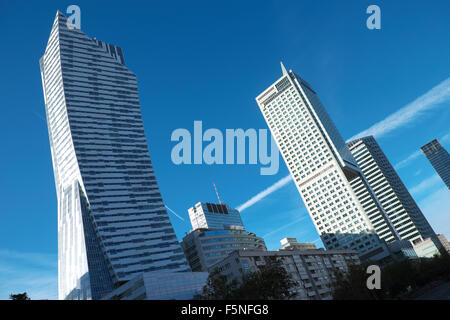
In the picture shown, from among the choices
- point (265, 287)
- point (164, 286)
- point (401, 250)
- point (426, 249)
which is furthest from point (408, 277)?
point (426, 249)

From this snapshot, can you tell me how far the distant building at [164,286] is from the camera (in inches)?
3637

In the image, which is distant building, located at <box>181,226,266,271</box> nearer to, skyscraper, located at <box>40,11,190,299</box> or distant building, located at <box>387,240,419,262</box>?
skyscraper, located at <box>40,11,190,299</box>

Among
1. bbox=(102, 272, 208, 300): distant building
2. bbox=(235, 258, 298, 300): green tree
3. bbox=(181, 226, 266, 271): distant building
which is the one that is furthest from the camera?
bbox=(181, 226, 266, 271): distant building

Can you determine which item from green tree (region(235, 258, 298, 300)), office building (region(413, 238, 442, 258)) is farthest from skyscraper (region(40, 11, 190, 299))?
office building (region(413, 238, 442, 258))

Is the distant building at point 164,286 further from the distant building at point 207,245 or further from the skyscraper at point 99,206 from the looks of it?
the distant building at point 207,245

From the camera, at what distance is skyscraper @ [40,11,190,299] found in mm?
154500

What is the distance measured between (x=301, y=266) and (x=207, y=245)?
265ft

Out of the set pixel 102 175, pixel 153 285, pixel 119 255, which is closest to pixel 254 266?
pixel 153 285

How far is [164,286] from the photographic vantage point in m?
94.4

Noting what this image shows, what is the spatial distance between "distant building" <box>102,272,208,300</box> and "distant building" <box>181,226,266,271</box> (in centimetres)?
6826

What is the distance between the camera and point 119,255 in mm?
156125

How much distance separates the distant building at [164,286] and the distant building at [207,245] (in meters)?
68.3
